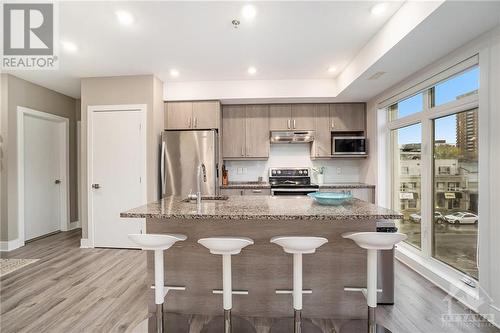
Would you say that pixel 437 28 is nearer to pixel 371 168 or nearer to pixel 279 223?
pixel 279 223

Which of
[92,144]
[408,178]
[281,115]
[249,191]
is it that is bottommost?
[249,191]

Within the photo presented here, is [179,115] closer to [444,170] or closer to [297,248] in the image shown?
[297,248]

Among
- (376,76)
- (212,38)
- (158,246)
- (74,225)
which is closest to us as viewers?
(158,246)

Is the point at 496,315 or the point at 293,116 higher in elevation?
the point at 293,116

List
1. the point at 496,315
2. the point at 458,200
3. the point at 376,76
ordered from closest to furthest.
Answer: the point at 496,315 < the point at 458,200 < the point at 376,76

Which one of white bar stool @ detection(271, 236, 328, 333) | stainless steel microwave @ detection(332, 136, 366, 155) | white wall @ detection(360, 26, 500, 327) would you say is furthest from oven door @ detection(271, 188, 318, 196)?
white bar stool @ detection(271, 236, 328, 333)

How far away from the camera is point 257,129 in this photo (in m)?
4.47

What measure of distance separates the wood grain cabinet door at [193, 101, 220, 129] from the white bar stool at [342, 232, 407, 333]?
2997mm

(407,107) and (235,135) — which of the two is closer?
(407,107)

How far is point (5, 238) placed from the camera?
3.74 metres

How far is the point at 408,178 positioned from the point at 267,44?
2.68 meters

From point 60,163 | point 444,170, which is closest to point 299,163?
point 444,170

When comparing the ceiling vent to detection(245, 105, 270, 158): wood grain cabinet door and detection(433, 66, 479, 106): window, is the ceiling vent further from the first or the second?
detection(245, 105, 270, 158): wood grain cabinet door

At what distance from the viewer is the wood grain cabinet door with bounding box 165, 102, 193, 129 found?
4180 mm
